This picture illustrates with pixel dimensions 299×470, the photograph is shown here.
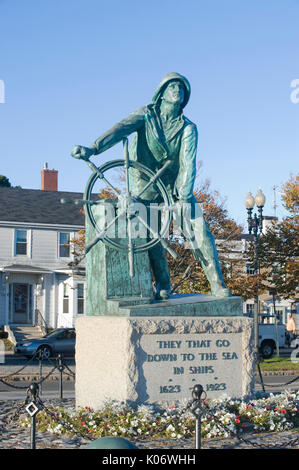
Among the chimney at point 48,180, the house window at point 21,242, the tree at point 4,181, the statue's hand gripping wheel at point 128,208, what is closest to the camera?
the statue's hand gripping wheel at point 128,208

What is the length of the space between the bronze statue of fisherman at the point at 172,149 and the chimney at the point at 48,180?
1330 inches

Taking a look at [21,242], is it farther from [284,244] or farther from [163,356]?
[163,356]

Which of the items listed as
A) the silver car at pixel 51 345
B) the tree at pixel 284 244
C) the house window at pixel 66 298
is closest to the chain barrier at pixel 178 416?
the silver car at pixel 51 345

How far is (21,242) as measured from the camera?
36688mm

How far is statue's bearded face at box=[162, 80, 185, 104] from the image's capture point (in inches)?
348

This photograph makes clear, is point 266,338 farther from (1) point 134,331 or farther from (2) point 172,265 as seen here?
(1) point 134,331

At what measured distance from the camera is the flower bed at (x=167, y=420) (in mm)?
7082

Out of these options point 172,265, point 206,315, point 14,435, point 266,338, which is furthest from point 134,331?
point 266,338

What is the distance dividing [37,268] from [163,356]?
28253 millimetres

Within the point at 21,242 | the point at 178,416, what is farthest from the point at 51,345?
the point at 178,416

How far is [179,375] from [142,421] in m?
0.92

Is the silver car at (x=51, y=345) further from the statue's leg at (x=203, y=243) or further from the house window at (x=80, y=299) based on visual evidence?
the statue's leg at (x=203, y=243)

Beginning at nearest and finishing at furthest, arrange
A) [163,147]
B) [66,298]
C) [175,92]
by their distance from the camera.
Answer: [175,92], [163,147], [66,298]
